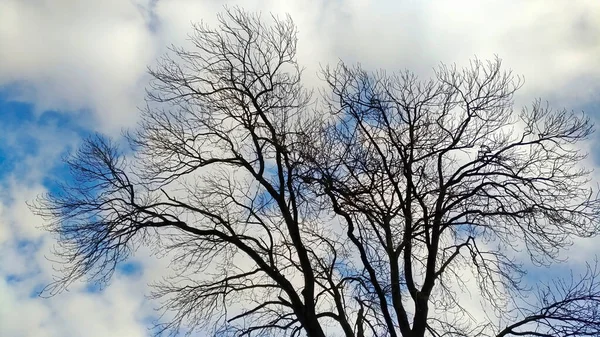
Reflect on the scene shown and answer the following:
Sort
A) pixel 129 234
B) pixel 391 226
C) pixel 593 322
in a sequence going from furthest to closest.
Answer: pixel 391 226 < pixel 129 234 < pixel 593 322

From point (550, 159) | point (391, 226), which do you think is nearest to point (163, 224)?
point (391, 226)

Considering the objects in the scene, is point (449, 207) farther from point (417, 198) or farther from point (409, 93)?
point (409, 93)

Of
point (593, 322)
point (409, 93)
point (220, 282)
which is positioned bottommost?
point (593, 322)

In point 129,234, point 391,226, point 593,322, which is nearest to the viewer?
point 593,322

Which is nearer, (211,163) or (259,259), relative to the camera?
(259,259)

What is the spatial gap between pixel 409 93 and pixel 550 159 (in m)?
2.94

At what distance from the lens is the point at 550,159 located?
11367 millimetres

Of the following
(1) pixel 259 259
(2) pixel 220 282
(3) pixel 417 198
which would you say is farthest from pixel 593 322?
(2) pixel 220 282

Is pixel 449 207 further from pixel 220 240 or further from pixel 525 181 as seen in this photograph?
pixel 220 240

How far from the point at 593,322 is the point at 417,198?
3665 millimetres

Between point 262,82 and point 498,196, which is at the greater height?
point 262,82

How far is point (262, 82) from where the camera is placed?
11.9 m

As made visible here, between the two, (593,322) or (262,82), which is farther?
(262,82)

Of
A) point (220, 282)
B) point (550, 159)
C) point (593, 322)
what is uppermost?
point (550, 159)
